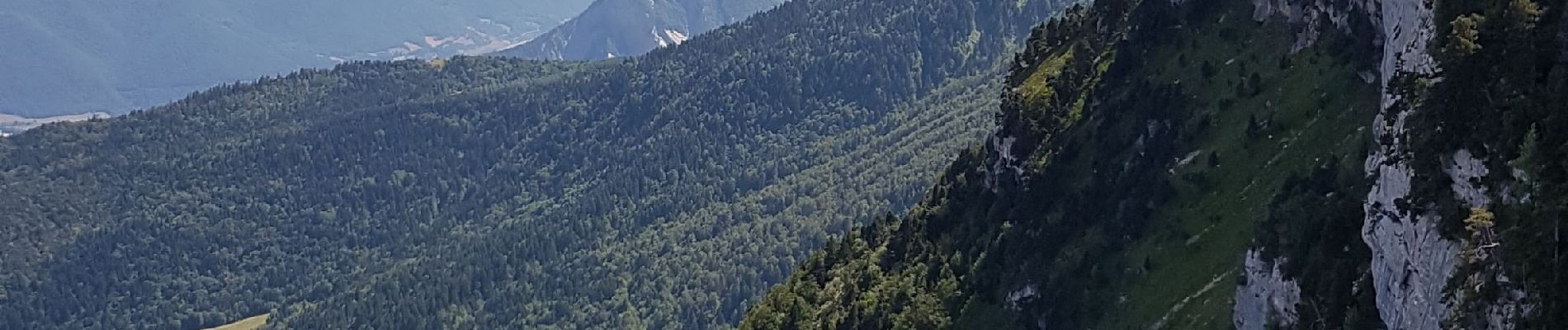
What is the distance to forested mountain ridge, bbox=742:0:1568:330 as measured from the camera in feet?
125

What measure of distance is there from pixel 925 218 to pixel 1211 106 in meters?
29.7

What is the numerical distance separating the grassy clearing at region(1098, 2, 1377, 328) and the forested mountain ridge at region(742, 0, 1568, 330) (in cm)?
14

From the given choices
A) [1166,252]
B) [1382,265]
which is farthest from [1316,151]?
→ [1382,265]

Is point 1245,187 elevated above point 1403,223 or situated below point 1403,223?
above

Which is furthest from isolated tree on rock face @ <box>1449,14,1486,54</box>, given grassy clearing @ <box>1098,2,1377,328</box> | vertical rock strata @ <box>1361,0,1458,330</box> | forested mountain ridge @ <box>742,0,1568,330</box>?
grassy clearing @ <box>1098,2,1377,328</box>

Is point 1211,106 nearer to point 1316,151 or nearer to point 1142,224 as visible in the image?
point 1142,224

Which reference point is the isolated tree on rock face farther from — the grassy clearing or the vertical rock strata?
the grassy clearing

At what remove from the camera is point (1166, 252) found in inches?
2758

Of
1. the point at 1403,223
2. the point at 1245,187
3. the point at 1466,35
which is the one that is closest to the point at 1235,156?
the point at 1245,187

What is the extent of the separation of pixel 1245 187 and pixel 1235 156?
11.3 ft

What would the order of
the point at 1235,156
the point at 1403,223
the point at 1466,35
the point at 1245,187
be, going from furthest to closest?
1. the point at 1235,156
2. the point at 1245,187
3. the point at 1466,35
4. the point at 1403,223

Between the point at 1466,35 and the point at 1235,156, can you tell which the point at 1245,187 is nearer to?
the point at 1235,156

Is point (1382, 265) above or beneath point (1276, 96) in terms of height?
beneath

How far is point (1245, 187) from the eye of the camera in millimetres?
67375
